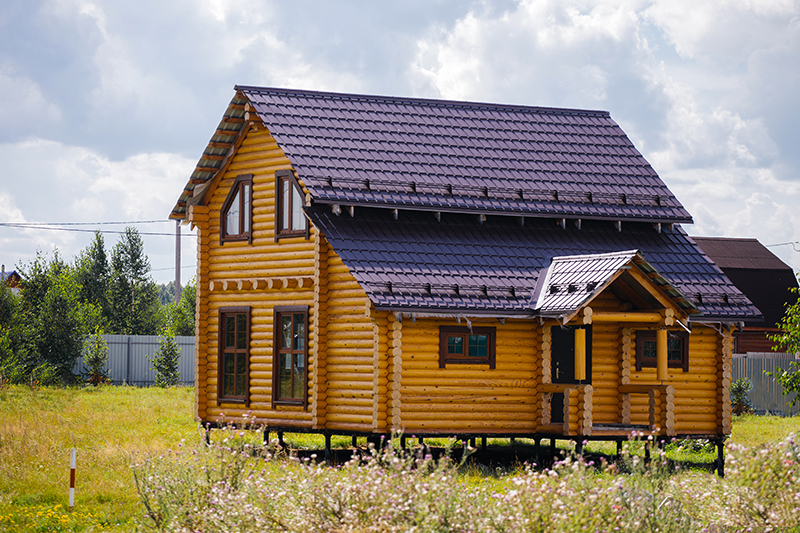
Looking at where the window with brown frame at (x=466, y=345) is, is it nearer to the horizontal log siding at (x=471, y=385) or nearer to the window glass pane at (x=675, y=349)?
the horizontal log siding at (x=471, y=385)

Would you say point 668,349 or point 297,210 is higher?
point 297,210

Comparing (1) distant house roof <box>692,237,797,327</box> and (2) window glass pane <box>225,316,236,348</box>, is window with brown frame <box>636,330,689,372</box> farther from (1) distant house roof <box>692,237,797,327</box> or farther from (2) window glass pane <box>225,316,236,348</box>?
(1) distant house roof <box>692,237,797,327</box>

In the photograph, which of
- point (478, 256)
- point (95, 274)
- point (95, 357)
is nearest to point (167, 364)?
point (95, 357)

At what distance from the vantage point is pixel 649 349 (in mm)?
20031

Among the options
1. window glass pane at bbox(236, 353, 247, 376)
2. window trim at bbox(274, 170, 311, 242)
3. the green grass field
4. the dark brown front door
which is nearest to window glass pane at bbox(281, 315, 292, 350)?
window glass pane at bbox(236, 353, 247, 376)

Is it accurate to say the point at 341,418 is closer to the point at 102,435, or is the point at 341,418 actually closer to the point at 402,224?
the point at 402,224

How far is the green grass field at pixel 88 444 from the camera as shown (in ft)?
44.1

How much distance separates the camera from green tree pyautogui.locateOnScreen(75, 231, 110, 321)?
2172 inches

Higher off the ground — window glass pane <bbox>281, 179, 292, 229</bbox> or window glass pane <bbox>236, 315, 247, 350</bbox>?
window glass pane <bbox>281, 179, 292, 229</bbox>

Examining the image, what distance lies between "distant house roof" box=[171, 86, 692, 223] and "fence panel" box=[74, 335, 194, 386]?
23.6m

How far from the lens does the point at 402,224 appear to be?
19375 millimetres

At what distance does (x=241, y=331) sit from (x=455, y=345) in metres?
5.14

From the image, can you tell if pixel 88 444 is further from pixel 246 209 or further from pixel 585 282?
Answer: pixel 585 282

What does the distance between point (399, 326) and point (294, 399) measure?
10.4 feet
